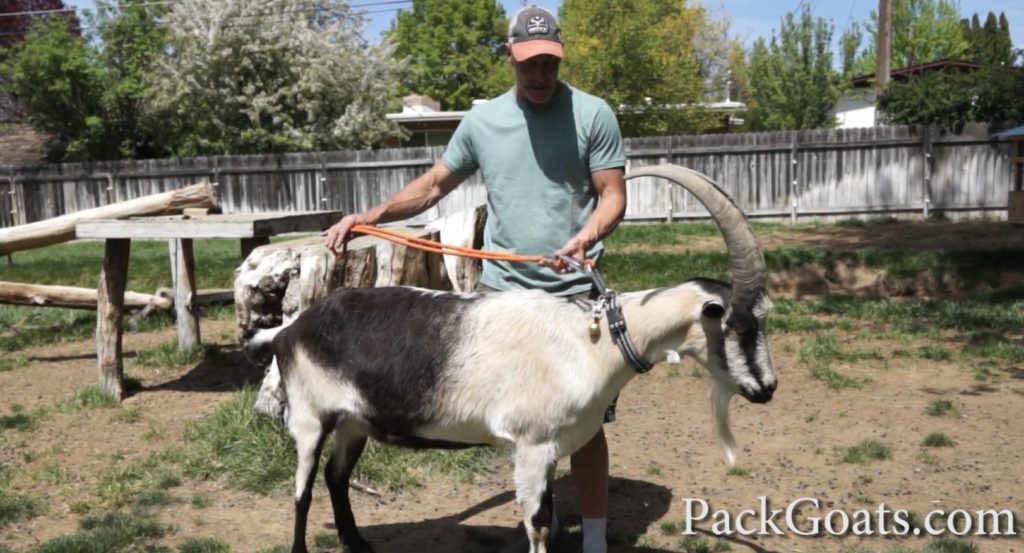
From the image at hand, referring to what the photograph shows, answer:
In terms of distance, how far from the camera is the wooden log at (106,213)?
862 cm

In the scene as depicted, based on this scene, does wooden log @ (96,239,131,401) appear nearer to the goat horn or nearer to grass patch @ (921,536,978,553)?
the goat horn

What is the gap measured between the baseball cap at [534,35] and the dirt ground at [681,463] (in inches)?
97.6

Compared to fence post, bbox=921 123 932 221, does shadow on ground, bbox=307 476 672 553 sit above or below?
below

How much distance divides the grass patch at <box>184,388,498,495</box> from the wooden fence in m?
14.8

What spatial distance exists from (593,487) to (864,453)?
2.47 metres

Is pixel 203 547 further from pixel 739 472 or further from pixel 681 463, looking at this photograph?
pixel 739 472

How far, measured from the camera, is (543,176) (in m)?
4.28

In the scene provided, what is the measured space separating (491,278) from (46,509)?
10.0 feet

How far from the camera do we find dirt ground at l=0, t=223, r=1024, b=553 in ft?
16.9

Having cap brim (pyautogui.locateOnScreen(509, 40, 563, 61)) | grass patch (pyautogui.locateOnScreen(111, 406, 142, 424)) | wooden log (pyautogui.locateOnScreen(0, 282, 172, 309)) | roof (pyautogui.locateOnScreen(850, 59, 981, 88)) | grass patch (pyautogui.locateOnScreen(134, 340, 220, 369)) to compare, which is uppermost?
roof (pyautogui.locateOnScreen(850, 59, 981, 88))

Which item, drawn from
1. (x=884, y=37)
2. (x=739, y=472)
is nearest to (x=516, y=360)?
(x=739, y=472)

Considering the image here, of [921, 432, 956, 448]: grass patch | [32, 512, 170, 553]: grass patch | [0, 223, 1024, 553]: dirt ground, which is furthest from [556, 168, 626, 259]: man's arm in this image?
[921, 432, 956, 448]: grass patch

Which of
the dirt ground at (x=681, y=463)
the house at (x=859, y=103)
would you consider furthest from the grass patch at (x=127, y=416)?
the house at (x=859, y=103)

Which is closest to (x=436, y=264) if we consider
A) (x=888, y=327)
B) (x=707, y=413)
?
(x=707, y=413)
